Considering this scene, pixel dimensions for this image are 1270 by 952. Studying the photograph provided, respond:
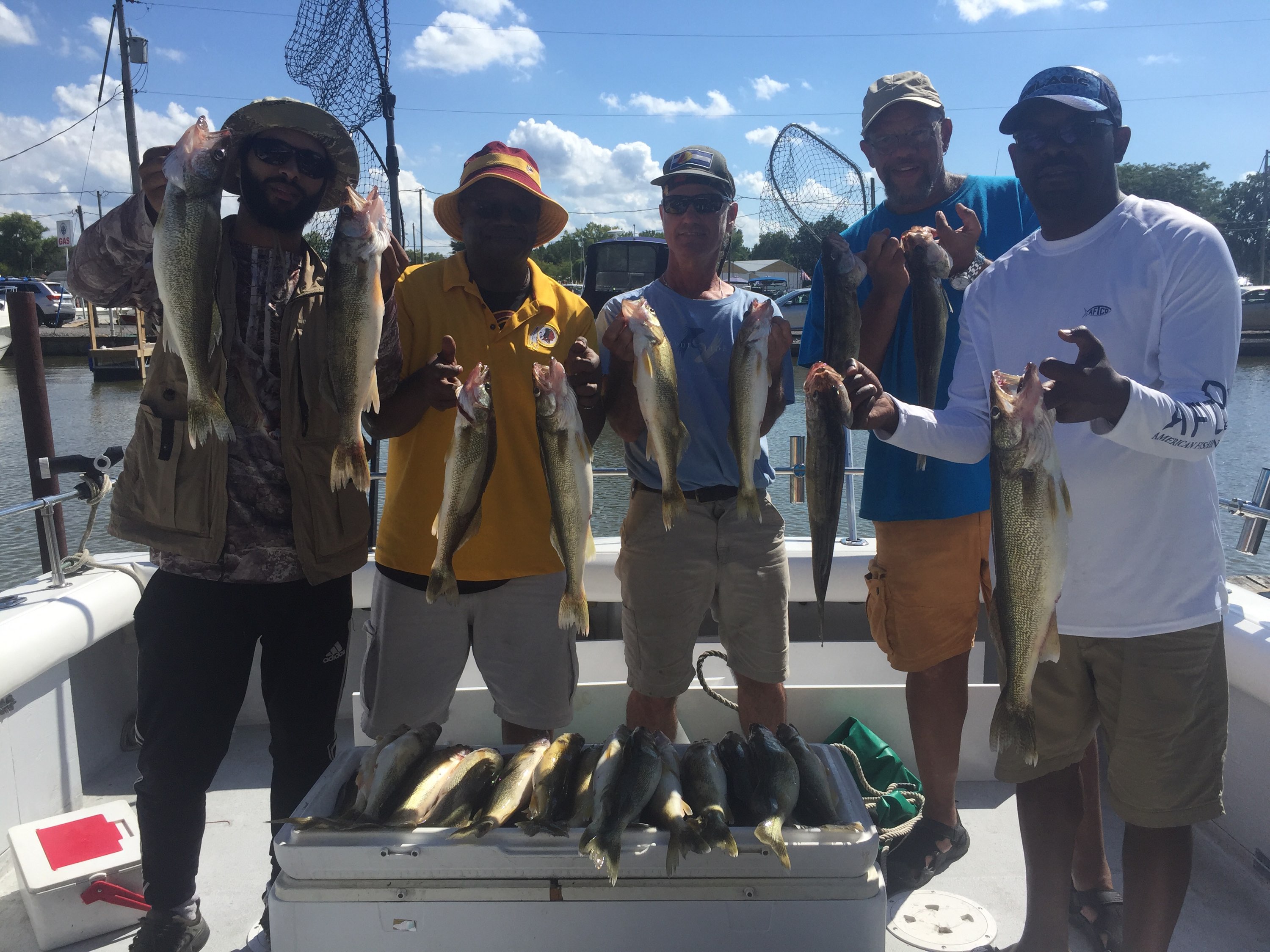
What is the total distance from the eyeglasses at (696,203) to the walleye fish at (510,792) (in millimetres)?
2235

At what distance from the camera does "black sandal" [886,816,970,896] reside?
3.47 metres

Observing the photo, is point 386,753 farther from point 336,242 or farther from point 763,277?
point 763,277

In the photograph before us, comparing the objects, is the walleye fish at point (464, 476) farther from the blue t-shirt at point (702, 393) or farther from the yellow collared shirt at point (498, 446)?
the blue t-shirt at point (702, 393)

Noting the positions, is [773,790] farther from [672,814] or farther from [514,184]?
[514,184]

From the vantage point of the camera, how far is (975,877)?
11.9ft

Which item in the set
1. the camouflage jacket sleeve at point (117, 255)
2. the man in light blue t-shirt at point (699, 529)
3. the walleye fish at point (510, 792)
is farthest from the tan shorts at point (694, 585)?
the camouflage jacket sleeve at point (117, 255)

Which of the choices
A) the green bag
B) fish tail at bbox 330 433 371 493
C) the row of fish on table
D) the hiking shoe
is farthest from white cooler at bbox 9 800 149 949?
the green bag

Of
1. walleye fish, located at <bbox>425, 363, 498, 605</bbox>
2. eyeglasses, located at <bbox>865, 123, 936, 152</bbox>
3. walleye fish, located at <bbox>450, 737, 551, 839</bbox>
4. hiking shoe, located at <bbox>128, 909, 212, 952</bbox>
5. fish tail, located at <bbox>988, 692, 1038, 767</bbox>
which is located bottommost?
hiking shoe, located at <bbox>128, 909, 212, 952</bbox>

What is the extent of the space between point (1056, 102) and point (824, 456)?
1286mm

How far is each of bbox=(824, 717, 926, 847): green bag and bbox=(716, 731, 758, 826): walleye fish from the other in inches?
23.8

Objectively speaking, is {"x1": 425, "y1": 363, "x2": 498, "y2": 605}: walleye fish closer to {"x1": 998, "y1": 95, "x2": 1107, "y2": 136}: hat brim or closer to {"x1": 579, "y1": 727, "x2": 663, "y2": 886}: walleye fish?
{"x1": 579, "y1": 727, "x2": 663, "y2": 886}: walleye fish

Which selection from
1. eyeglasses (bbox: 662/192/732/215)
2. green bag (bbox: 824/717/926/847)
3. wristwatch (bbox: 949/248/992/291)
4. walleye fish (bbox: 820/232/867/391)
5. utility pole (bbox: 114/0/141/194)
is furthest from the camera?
utility pole (bbox: 114/0/141/194)

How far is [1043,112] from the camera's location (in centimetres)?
255

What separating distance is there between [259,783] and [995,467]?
4075 mm
